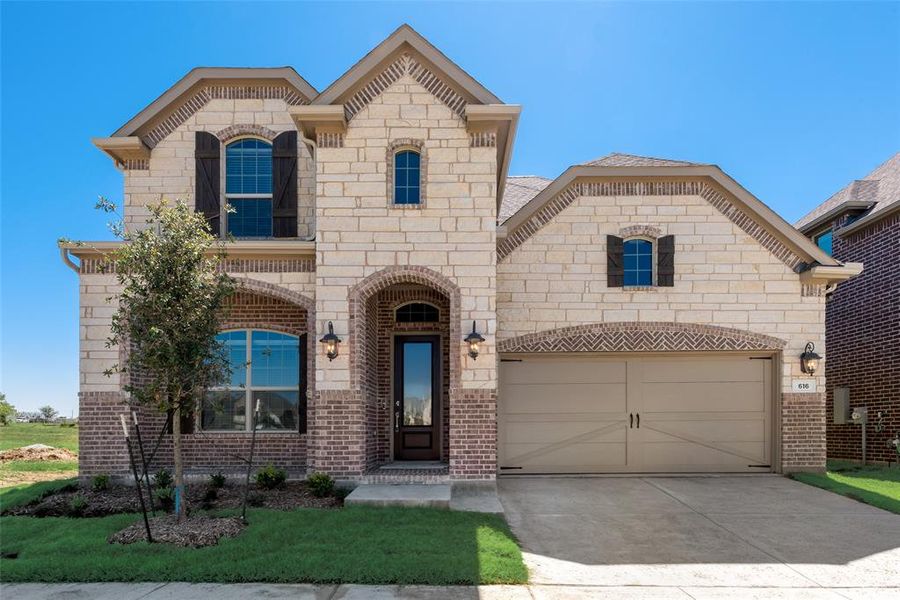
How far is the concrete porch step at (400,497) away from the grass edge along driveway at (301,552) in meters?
0.36

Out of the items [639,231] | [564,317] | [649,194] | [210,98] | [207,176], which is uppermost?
[210,98]

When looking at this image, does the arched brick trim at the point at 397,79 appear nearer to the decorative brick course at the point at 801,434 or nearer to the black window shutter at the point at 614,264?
the black window shutter at the point at 614,264

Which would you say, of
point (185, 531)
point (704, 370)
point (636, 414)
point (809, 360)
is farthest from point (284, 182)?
point (809, 360)

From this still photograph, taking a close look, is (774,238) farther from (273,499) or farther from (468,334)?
(273,499)

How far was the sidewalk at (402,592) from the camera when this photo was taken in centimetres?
543

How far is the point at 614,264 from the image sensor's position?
37.9 ft

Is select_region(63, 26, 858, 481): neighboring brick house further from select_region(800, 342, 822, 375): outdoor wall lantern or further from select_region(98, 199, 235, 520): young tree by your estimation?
select_region(98, 199, 235, 520): young tree

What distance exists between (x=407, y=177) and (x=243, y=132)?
360 cm

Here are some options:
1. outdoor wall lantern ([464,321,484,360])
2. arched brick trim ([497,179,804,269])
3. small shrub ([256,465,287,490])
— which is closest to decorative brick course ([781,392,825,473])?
arched brick trim ([497,179,804,269])

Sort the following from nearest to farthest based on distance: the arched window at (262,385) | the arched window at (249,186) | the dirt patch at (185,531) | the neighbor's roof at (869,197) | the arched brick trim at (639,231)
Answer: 1. the dirt patch at (185,531)
2. the arched window at (262,385)
3. the arched window at (249,186)
4. the arched brick trim at (639,231)
5. the neighbor's roof at (869,197)

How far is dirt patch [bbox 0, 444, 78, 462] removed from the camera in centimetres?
1365

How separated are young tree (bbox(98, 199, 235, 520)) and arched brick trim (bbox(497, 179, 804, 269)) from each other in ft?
18.6

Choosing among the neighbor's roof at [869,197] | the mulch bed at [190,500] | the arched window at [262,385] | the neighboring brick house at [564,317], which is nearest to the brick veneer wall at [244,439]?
the neighboring brick house at [564,317]

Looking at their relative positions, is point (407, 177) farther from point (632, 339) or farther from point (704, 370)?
point (704, 370)
